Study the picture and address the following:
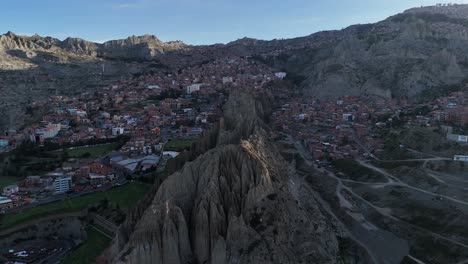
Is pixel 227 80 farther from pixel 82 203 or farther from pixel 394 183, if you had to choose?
pixel 82 203

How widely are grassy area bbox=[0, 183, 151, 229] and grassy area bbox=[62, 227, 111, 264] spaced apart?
5.12m

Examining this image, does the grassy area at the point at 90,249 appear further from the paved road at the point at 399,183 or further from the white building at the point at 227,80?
the white building at the point at 227,80

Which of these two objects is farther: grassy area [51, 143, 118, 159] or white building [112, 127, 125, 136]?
white building [112, 127, 125, 136]

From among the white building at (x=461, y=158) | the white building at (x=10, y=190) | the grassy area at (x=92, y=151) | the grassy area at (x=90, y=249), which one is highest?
the white building at (x=461, y=158)

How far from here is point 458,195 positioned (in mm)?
37875

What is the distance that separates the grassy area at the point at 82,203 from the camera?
127 ft

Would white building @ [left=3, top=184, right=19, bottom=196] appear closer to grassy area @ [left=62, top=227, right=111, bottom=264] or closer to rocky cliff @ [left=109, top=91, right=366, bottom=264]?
grassy area @ [left=62, top=227, right=111, bottom=264]

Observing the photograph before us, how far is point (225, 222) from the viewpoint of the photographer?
80.7 ft

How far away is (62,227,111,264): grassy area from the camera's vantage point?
3134 cm

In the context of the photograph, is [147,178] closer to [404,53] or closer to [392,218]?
[392,218]

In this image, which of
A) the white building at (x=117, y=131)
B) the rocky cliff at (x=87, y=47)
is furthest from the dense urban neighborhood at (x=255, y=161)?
the rocky cliff at (x=87, y=47)

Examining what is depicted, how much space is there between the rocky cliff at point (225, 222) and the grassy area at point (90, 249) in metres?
7.02

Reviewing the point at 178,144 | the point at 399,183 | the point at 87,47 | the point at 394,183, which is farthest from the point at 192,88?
the point at 87,47

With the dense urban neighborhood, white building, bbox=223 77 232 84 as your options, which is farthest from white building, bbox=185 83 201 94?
white building, bbox=223 77 232 84
